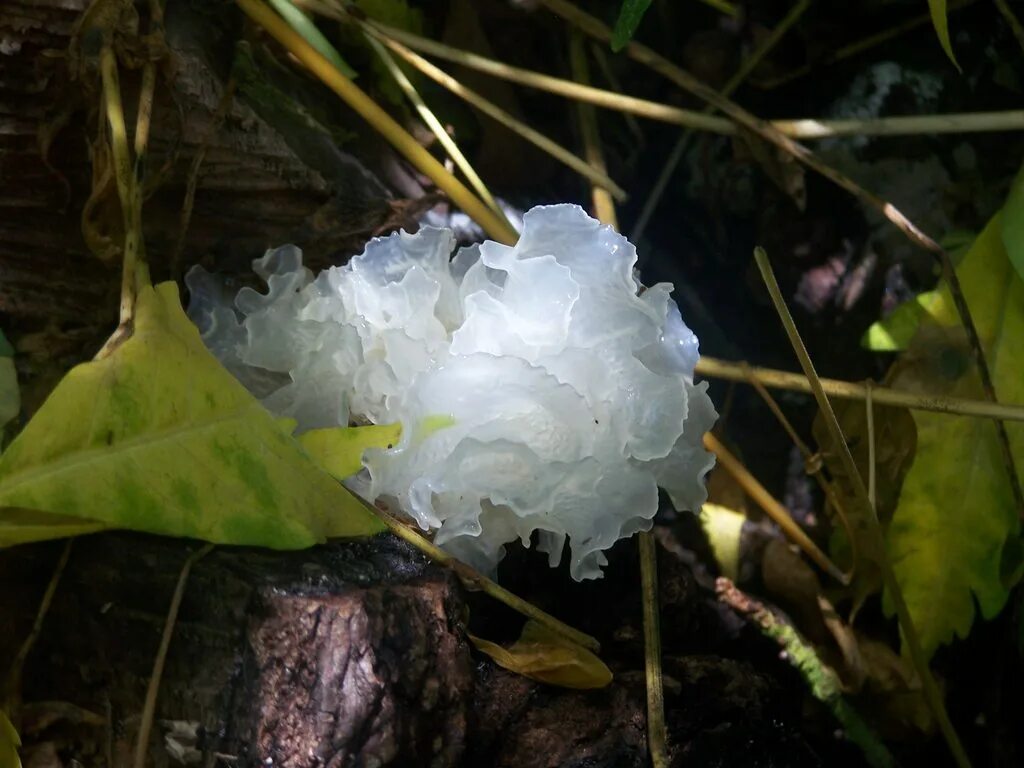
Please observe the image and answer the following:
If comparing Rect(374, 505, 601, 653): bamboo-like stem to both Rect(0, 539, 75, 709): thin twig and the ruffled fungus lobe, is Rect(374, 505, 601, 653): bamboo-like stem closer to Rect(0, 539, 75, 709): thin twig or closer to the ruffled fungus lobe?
the ruffled fungus lobe

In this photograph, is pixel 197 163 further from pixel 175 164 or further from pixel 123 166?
pixel 123 166

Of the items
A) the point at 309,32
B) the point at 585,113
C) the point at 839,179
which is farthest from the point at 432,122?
the point at 839,179

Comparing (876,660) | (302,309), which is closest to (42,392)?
(302,309)

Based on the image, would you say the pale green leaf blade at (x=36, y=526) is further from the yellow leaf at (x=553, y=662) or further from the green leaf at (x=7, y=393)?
the yellow leaf at (x=553, y=662)

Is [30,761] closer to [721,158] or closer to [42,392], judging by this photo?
[42,392]

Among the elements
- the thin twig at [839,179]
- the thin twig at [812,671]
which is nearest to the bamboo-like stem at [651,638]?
the thin twig at [839,179]

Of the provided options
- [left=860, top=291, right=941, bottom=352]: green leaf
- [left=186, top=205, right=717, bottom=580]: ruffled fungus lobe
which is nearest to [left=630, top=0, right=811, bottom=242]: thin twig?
[left=860, top=291, right=941, bottom=352]: green leaf
